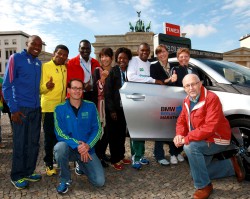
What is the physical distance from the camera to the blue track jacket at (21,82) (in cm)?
303

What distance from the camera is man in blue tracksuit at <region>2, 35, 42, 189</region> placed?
3047 millimetres

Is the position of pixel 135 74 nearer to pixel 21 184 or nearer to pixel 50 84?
pixel 50 84

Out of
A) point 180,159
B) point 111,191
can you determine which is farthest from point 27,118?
point 180,159

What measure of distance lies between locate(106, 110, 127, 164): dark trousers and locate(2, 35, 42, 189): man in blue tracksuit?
1.04 m

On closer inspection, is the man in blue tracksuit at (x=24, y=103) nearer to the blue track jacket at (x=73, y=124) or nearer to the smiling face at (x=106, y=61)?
the blue track jacket at (x=73, y=124)

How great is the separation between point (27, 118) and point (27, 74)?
0.55 m

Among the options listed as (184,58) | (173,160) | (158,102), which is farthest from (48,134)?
(184,58)

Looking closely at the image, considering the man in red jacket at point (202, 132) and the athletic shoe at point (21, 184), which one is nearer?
the man in red jacket at point (202, 132)

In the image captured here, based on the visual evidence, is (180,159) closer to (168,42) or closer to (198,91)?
(198,91)

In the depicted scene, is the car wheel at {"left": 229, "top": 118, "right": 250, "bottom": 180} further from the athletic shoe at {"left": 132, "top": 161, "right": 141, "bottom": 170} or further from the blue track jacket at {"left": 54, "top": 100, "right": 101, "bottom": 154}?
the blue track jacket at {"left": 54, "top": 100, "right": 101, "bottom": 154}

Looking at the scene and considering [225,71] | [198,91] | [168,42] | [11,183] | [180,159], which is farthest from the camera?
Answer: [168,42]

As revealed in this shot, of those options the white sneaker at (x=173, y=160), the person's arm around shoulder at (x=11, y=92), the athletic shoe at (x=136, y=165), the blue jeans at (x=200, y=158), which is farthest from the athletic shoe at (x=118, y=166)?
the person's arm around shoulder at (x=11, y=92)

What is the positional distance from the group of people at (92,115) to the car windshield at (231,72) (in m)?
0.35

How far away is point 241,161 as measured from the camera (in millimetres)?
3051
